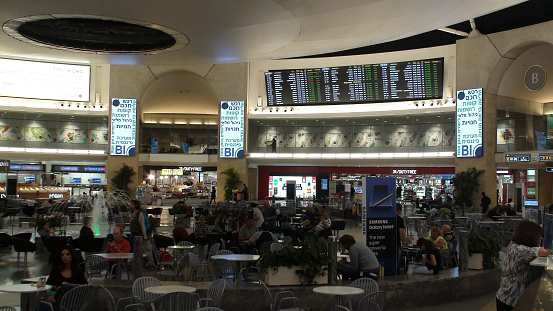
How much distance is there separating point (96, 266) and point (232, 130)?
22.4 metres

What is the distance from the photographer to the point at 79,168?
34469mm

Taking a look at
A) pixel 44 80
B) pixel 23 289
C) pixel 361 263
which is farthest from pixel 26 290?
pixel 44 80

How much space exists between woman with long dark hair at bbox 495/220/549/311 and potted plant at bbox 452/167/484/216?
21032 millimetres

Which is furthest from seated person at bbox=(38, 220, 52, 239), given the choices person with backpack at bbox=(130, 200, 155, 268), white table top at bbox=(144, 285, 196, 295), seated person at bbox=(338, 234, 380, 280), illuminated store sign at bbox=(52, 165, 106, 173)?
illuminated store sign at bbox=(52, 165, 106, 173)

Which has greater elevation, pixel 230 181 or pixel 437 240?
pixel 230 181

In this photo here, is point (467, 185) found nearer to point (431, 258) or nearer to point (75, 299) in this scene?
point (431, 258)

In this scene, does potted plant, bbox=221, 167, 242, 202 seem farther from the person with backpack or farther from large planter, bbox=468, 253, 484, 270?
large planter, bbox=468, 253, 484, 270

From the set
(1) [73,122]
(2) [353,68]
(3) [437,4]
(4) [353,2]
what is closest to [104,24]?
(4) [353,2]

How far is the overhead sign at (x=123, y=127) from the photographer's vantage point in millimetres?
31578

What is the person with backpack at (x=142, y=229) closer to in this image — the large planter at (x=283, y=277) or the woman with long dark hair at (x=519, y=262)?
the large planter at (x=283, y=277)

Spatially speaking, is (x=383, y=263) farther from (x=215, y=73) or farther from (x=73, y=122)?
(x=73, y=122)

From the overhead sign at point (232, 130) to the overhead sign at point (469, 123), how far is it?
37.8 ft

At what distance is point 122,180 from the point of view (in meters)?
31.4

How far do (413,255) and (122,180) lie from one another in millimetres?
22132
